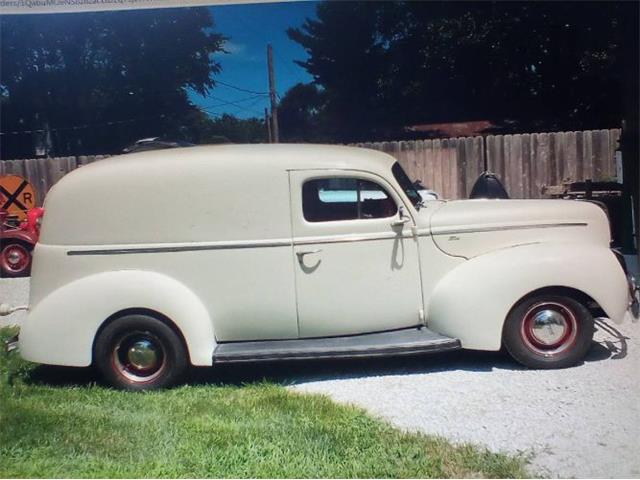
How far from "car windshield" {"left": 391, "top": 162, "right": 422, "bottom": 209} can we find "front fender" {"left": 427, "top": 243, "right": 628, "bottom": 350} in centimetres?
65

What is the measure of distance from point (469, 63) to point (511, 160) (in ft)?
3.00

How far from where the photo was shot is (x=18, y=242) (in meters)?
5.45

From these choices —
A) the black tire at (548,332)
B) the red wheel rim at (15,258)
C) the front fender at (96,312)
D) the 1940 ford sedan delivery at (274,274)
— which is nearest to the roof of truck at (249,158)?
A: the 1940 ford sedan delivery at (274,274)

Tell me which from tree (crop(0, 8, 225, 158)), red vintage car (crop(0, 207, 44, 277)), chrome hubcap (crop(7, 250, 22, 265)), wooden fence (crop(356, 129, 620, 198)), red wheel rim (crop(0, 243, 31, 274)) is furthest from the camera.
Answer: chrome hubcap (crop(7, 250, 22, 265))

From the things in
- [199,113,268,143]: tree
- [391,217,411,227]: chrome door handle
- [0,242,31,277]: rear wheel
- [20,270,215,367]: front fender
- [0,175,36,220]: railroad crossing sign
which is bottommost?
[20,270,215,367]: front fender

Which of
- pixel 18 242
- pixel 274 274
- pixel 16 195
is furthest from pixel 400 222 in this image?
pixel 18 242

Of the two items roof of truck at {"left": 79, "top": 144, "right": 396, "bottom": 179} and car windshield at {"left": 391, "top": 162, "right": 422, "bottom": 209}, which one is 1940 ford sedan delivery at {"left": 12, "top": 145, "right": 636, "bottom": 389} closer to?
roof of truck at {"left": 79, "top": 144, "right": 396, "bottom": 179}

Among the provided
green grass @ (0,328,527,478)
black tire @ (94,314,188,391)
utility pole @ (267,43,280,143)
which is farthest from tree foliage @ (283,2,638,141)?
green grass @ (0,328,527,478)

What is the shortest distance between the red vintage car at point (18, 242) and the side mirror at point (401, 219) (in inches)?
99.4

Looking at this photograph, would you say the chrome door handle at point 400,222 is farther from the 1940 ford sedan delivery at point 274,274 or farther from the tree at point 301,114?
the tree at point 301,114

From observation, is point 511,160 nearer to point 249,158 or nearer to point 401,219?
point 401,219

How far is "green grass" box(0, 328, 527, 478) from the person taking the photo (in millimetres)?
2842

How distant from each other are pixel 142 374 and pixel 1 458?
3.20 ft

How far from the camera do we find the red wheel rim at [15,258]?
5.57 m
